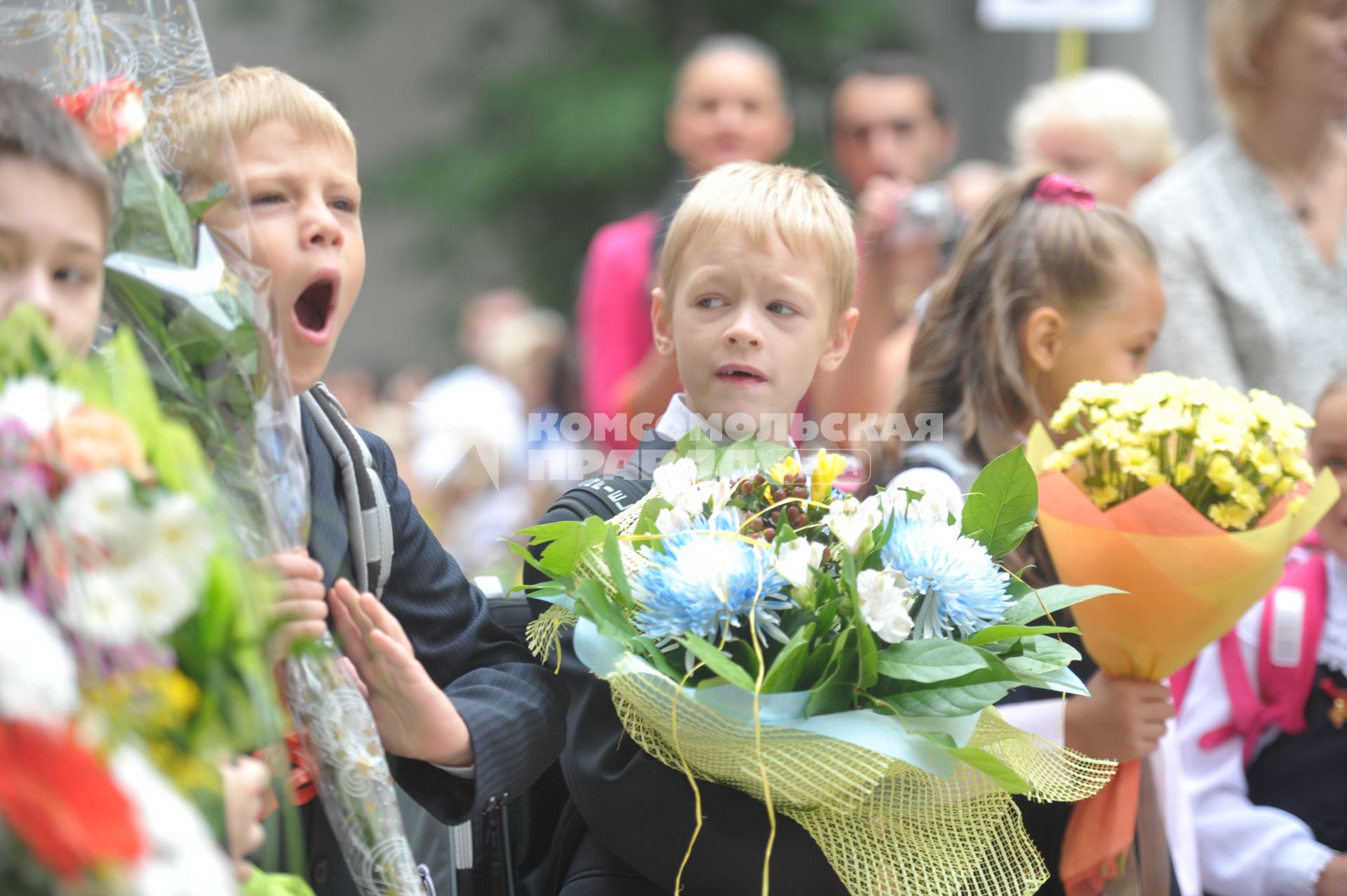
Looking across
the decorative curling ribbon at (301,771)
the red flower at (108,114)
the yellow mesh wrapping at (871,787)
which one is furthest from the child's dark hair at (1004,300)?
the red flower at (108,114)

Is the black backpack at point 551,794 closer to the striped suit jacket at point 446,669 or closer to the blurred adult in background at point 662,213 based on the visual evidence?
the striped suit jacket at point 446,669

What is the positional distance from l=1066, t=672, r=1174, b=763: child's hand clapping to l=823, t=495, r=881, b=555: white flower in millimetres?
673

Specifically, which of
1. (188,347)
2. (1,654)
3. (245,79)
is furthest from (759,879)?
(245,79)

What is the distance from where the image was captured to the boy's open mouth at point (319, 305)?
2.00 metres

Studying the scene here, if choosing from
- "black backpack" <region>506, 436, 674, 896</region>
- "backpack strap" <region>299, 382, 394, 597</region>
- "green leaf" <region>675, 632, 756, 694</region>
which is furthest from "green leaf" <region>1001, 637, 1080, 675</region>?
"backpack strap" <region>299, 382, 394, 597</region>

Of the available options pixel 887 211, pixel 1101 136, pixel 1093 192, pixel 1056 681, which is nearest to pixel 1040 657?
pixel 1056 681

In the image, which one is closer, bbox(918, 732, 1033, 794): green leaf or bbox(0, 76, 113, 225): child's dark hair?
bbox(0, 76, 113, 225): child's dark hair

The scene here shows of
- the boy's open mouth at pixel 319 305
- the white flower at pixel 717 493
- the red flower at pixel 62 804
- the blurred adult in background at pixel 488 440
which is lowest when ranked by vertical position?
the blurred adult in background at pixel 488 440

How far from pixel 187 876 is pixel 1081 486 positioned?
5.53 ft

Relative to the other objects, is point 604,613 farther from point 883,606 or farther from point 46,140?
point 46,140

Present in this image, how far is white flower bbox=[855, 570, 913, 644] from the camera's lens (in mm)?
1737

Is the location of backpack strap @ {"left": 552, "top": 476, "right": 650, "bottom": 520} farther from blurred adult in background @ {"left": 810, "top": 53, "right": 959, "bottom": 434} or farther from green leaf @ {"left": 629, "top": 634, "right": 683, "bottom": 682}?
blurred adult in background @ {"left": 810, "top": 53, "right": 959, "bottom": 434}

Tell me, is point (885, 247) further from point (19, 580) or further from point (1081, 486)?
point (19, 580)

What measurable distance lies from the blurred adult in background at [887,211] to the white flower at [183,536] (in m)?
2.01
